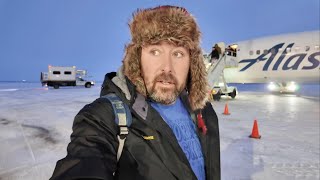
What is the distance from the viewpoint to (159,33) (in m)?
2.05

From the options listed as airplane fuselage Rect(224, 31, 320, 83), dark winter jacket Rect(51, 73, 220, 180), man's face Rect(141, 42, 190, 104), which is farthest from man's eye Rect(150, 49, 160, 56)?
airplane fuselage Rect(224, 31, 320, 83)

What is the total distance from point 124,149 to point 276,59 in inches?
754

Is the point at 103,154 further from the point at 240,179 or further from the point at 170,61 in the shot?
the point at 240,179

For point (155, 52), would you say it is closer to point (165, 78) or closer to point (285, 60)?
point (165, 78)

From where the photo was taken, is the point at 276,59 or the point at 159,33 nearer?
the point at 159,33

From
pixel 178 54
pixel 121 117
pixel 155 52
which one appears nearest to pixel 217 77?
pixel 178 54

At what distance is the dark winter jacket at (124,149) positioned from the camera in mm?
1360

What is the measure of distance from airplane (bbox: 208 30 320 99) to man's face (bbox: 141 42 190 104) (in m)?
15.3

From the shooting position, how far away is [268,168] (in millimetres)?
4496

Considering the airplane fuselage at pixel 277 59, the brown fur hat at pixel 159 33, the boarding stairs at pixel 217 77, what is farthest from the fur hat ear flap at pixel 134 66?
the airplane fuselage at pixel 277 59

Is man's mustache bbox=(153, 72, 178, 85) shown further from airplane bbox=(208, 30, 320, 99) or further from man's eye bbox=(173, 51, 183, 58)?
airplane bbox=(208, 30, 320, 99)

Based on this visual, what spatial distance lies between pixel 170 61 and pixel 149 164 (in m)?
0.90

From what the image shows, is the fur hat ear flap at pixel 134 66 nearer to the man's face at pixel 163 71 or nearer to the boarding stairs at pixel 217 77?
the man's face at pixel 163 71

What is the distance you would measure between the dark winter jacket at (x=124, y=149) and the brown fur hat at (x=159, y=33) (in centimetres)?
30
